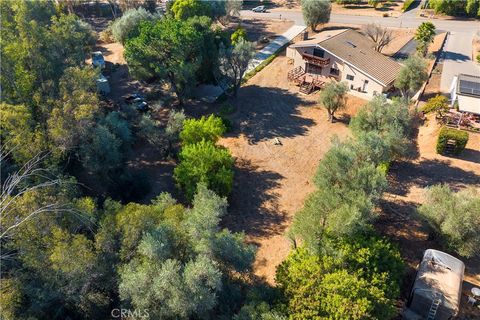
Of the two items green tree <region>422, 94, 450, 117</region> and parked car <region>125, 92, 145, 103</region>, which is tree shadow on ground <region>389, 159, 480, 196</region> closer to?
green tree <region>422, 94, 450, 117</region>

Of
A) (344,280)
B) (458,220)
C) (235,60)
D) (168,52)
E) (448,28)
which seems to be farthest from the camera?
(448,28)

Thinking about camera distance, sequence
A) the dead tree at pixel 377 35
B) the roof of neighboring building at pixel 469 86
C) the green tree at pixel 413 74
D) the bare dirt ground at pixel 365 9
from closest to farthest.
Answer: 1. the roof of neighboring building at pixel 469 86
2. the green tree at pixel 413 74
3. the dead tree at pixel 377 35
4. the bare dirt ground at pixel 365 9

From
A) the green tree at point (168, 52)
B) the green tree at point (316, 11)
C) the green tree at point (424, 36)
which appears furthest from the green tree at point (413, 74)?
the green tree at point (316, 11)

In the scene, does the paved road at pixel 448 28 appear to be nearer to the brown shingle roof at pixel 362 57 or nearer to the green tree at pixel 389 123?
the brown shingle roof at pixel 362 57

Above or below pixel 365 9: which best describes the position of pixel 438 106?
below

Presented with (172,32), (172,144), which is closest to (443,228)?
(172,144)

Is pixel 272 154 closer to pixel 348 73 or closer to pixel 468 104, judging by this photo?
pixel 348 73

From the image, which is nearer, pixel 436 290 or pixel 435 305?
pixel 435 305

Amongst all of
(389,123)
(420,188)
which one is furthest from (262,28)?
(420,188)
